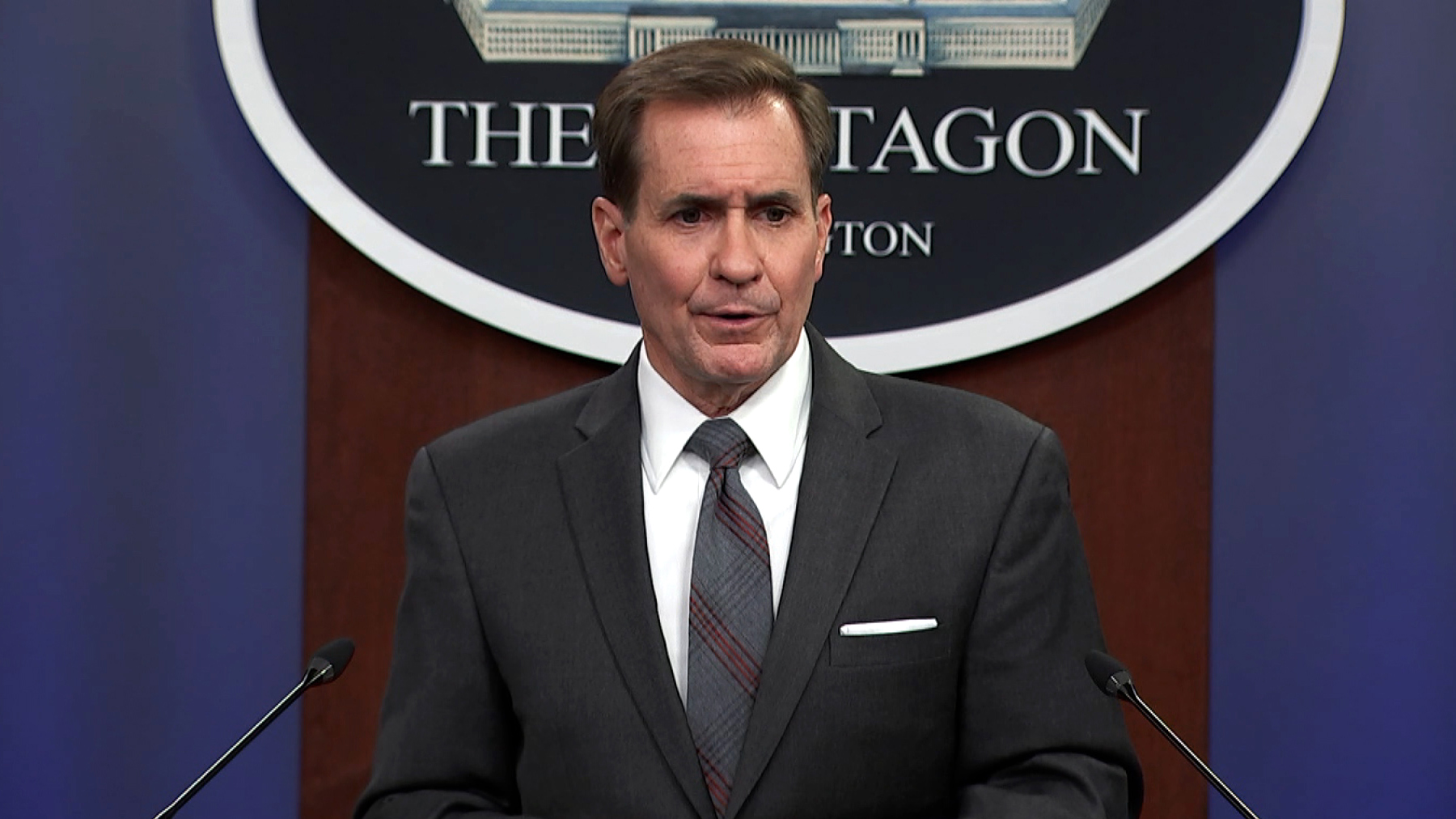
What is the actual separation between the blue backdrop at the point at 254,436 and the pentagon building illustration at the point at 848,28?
16.0 inches

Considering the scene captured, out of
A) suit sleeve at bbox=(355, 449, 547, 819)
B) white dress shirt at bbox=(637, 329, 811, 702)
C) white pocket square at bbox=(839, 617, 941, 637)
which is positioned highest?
white dress shirt at bbox=(637, 329, 811, 702)

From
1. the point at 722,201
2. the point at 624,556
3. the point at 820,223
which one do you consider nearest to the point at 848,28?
the point at 820,223

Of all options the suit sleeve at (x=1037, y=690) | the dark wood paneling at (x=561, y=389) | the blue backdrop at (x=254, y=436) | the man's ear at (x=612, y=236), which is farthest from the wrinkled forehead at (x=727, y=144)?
the blue backdrop at (x=254, y=436)

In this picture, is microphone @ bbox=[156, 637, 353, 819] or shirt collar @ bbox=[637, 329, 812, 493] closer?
microphone @ bbox=[156, 637, 353, 819]

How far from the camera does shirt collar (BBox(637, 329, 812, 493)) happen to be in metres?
1.66

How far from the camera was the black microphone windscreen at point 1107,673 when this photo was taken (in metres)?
1.43

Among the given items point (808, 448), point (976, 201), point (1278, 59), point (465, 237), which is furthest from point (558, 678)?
point (1278, 59)

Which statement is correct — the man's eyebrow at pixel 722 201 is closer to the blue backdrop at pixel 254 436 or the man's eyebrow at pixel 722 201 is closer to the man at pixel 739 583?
the man at pixel 739 583

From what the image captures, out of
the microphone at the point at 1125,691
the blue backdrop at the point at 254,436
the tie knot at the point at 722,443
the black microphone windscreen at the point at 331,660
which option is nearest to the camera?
the microphone at the point at 1125,691

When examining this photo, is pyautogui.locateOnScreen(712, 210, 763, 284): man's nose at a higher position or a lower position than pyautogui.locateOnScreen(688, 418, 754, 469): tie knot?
higher

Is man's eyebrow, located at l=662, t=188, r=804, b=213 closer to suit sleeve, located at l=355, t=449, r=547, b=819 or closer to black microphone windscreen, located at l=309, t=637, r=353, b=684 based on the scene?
suit sleeve, located at l=355, t=449, r=547, b=819

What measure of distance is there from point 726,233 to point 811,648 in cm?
43

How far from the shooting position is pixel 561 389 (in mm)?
2254

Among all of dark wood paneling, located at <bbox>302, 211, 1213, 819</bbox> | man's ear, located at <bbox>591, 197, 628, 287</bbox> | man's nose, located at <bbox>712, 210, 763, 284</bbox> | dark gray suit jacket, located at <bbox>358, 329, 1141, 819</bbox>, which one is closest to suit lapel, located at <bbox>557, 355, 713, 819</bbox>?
dark gray suit jacket, located at <bbox>358, 329, 1141, 819</bbox>
